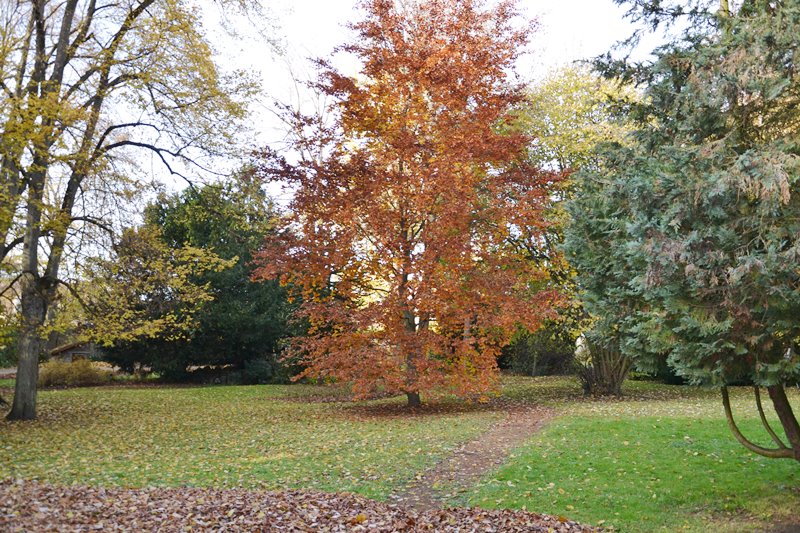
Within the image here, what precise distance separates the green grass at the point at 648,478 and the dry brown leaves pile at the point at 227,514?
623 millimetres

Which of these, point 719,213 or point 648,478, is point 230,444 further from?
point 719,213

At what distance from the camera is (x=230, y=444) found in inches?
437

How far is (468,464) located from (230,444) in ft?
13.7

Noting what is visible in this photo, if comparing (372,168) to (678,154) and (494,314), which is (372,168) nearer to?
(494,314)

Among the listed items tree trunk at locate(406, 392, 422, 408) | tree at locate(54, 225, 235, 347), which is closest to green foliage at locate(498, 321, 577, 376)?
tree trunk at locate(406, 392, 422, 408)

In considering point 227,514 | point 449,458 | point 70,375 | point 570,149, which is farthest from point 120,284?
point 570,149

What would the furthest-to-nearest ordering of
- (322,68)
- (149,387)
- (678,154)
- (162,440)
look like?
(149,387)
(322,68)
(162,440)
(678,154)

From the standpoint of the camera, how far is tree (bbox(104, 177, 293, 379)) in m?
22.6

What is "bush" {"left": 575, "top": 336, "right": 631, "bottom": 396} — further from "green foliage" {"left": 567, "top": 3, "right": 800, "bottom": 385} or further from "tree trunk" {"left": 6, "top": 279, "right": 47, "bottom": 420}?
"tree trunk" {"left": 6, "top": 279, "right": 47, "bottom": 420}

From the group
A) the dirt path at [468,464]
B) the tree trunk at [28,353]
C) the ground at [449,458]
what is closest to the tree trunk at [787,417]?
the ground at [449,458]

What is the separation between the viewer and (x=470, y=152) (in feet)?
47.8

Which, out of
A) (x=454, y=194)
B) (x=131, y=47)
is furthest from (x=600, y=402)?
(x=131, y=47)

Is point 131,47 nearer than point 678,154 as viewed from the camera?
No

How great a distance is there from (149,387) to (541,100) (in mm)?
15786
